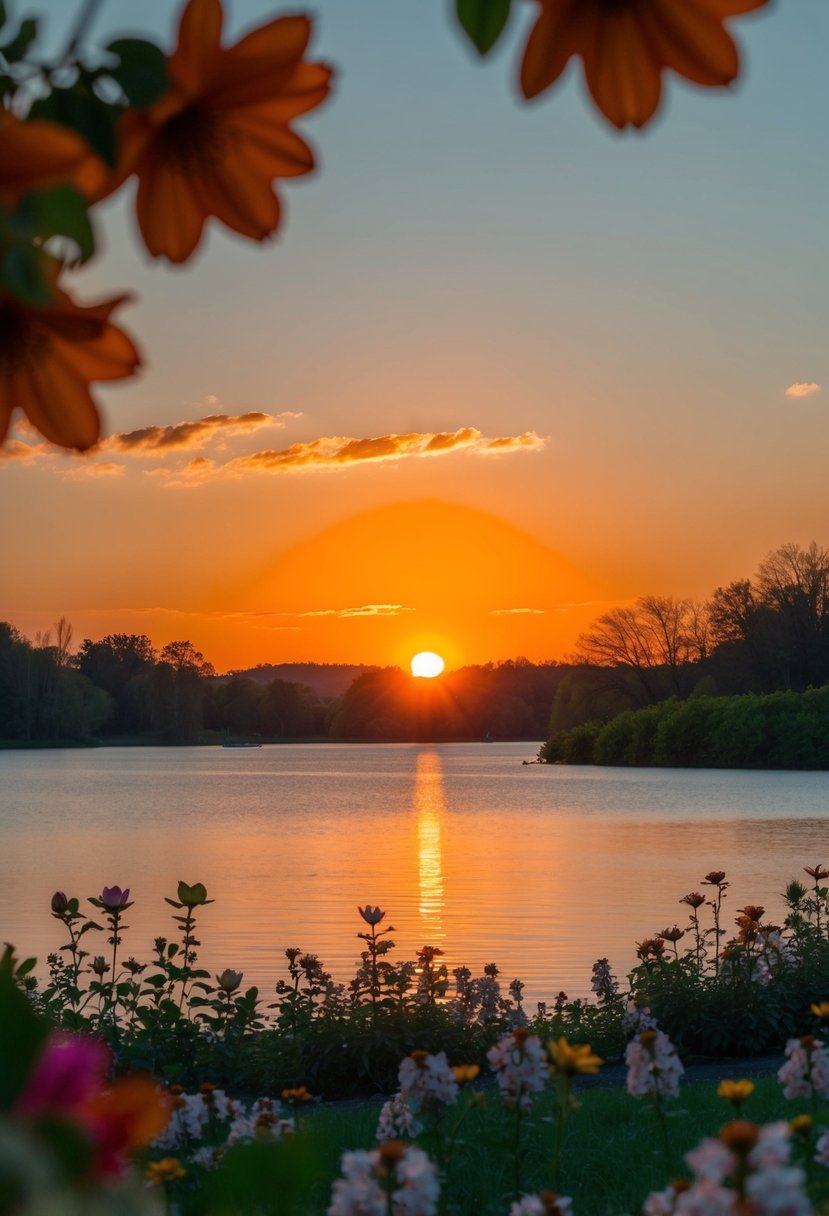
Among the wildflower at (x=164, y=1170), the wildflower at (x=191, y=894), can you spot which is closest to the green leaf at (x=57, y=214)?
the wildflower at (x=164, y=1170)

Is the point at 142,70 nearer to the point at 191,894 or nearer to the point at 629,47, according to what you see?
the point at 629,47

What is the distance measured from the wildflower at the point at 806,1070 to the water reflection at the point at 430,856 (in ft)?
36.3

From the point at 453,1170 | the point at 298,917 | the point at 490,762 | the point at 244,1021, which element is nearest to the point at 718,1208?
the point at 453,1170

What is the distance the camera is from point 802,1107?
18.3 feet

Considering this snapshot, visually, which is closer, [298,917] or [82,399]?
[82,399]

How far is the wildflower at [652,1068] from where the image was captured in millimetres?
2771

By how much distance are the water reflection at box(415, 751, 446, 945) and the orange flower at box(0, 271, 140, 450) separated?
13.6 m

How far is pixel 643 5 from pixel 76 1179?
0.48m

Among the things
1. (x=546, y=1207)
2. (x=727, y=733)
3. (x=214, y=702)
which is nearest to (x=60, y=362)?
(x=546, y=1207)

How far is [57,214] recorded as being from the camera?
0.45 meters

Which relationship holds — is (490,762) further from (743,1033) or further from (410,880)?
(743,1033)

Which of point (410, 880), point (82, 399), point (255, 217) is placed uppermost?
point (255, 217)

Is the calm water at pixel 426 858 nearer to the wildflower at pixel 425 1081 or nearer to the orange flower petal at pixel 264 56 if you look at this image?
the wildflower at pixel 425 1081

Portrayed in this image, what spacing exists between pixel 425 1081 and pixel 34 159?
106 inches
